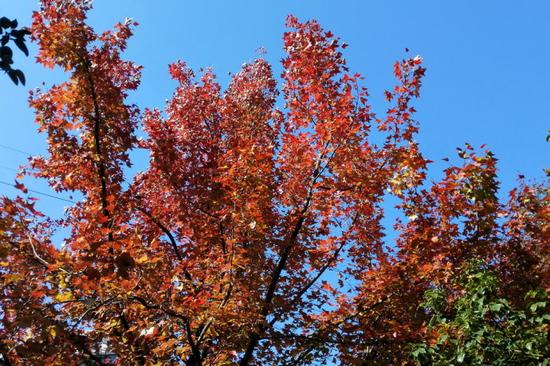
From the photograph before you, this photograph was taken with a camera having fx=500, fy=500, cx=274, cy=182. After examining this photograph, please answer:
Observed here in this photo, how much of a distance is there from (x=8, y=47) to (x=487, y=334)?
19.3 ft

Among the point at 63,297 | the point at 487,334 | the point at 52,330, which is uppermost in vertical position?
the point at 487,334

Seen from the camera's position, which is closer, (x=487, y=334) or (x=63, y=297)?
(x=63, y=297)

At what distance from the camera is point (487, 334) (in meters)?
6.09

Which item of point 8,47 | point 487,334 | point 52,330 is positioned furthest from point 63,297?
point 487,334

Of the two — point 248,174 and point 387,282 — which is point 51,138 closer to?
point 248,174

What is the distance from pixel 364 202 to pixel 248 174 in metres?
2.33

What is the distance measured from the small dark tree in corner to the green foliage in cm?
A: 535

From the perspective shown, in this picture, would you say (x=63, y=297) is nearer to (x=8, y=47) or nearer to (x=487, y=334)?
(x=8, y=47)

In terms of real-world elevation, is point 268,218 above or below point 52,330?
above

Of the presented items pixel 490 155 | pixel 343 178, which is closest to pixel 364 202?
pixel 343 178

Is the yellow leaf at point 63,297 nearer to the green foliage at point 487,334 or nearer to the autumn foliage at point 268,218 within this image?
the autumn foliage at point 268,218

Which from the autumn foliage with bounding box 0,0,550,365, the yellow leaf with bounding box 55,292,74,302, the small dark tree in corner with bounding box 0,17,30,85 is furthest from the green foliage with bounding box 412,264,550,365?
the small dark tree in corner with bounding box 0,17,30,85

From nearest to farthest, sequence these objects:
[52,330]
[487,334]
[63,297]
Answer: [52,330]
[63,297]
[487,334]

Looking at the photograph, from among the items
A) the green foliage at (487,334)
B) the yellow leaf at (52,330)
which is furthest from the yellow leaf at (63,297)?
the green foliage at (487,334)
